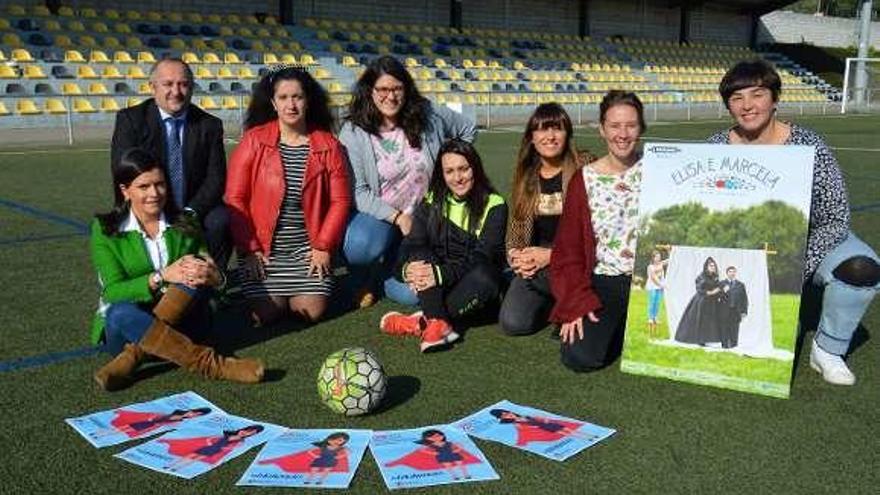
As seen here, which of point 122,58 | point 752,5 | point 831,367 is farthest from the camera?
point 752,5

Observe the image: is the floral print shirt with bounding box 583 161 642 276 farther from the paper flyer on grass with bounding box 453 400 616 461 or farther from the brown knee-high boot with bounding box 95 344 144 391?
the brown knee-high boot with bounding box 95 344 144 391

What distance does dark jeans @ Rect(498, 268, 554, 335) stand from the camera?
4324 millimetres

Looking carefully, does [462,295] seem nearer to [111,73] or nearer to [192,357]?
[192,357]

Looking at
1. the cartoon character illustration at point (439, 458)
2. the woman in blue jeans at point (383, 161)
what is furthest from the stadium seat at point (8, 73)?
the cartoon character illustration at point (439, 458)

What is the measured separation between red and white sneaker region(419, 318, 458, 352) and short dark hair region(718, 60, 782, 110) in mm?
1709

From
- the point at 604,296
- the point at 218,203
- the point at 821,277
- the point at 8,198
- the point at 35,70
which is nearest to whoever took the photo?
the point at 821,277

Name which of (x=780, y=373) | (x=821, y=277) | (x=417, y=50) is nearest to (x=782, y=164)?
(x=821, y=277)

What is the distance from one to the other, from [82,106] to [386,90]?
15219 mm

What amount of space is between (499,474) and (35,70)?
1846 cm

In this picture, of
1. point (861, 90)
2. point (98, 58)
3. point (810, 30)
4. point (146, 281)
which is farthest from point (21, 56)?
point (810, 30)

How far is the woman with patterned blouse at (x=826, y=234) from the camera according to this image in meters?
3.56

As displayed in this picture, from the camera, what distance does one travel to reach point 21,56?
A: 18250mm

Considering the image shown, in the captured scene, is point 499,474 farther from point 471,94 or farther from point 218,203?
point 471,94

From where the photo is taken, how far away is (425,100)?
5.03m
